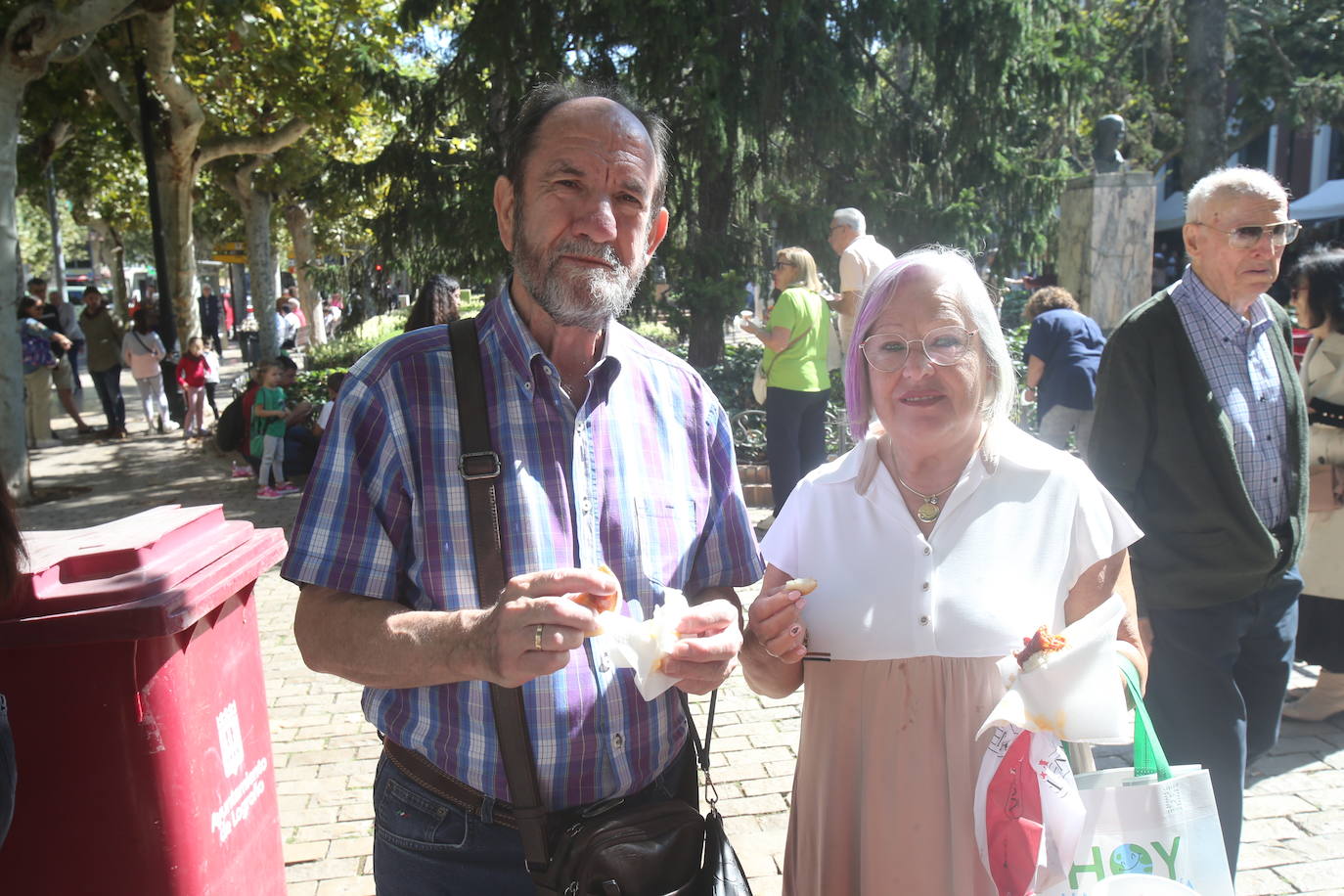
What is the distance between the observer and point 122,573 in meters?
2.44

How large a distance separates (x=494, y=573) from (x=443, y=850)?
532mm

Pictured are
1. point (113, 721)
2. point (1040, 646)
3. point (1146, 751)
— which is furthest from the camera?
point (113, 721)

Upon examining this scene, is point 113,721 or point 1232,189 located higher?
point 1232,189

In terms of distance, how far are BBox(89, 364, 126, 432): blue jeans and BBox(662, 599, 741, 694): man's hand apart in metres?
15.6

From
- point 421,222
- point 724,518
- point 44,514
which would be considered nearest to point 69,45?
point 421,222

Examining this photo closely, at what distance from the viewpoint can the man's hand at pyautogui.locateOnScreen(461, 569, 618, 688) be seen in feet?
5.08

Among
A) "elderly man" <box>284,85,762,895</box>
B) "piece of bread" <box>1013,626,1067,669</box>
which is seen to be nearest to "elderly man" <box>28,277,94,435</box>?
"elderly man" <box>284,85,762,895</box>

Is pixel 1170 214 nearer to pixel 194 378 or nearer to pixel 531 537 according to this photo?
pixel 194 378

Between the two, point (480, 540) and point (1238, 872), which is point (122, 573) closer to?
point (480, 540)

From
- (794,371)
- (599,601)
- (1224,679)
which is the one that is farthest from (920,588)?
(794,371)

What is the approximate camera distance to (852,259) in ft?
21.7

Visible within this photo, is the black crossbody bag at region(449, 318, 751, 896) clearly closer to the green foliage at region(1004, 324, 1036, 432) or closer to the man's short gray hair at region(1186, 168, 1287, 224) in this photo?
the man's short gray hair at region(1186, 168, 1287, 224)

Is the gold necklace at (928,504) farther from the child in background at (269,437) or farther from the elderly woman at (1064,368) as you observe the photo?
the child in background at (269,437)

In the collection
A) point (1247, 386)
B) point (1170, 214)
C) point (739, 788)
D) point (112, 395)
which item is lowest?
point (739, 788)
